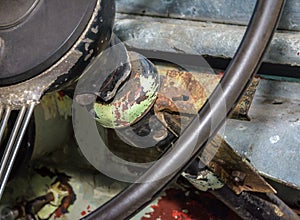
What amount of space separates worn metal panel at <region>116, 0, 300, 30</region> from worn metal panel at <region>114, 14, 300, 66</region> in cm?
1

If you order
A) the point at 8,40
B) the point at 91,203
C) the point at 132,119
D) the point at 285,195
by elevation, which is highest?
the point at 8,40

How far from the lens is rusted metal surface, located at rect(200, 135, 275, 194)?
0.64 metres

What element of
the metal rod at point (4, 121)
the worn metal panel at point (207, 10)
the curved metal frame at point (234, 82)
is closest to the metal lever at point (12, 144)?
the metal rod at point (4, 121)

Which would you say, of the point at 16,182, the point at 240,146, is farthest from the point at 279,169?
the point at 16,182

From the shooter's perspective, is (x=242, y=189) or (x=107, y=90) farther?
(x=242, y=189)

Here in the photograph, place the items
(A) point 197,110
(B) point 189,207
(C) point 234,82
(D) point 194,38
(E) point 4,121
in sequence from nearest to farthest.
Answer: (C) point 234,82, (E) point 4,121, (A) point 197,110, (D) point 194,38, (B) point 189,207

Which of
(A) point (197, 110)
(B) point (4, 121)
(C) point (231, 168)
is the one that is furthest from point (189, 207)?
(B) point (4, 121)

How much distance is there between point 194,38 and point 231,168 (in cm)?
23

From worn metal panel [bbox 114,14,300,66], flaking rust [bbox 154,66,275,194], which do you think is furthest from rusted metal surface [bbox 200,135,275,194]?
worn metal panel [bbox 114,14,300,66]

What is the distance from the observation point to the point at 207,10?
2.79ft

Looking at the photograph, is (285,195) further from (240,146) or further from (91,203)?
(91,203)

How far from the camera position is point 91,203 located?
102 cm

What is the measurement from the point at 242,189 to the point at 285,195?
0.69ft

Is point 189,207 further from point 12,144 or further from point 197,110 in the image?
point 12,144
